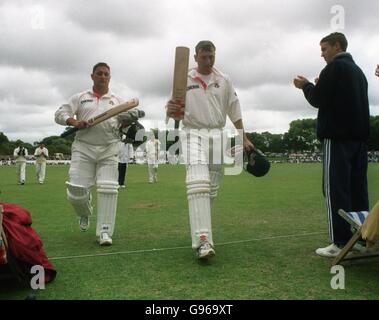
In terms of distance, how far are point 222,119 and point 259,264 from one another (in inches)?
75.5

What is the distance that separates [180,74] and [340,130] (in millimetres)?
1985

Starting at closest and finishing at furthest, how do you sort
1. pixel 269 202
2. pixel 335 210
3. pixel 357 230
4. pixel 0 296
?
pixel 0 296 < pixel 357 230 < pixel 335 210 < pixel 269 202

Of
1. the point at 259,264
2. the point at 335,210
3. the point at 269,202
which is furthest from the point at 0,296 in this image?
the point at 269,202

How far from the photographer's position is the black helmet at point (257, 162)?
6.04 metres

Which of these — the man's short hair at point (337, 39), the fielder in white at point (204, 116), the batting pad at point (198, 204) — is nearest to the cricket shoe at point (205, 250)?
the batting pad at point (198, 204)

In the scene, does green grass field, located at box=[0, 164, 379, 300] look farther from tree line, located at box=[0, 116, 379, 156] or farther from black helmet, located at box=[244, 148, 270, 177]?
tree line, located at box=[0, 116, 379, 156]

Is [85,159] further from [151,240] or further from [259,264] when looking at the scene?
[259,264]

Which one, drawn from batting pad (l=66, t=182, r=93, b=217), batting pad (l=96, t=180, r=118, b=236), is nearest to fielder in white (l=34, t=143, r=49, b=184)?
batting pad (l=66, t=182, r=93, b=217)

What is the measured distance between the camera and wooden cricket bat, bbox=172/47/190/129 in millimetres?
5512

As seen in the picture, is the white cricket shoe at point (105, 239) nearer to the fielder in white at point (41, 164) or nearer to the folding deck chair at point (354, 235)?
the folding deck chair at point (354, 235)

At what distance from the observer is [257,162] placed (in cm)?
607

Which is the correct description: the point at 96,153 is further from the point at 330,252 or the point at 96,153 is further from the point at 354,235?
the point at 354,235

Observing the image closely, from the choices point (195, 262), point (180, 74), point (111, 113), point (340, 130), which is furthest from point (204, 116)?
point (195, 262)
